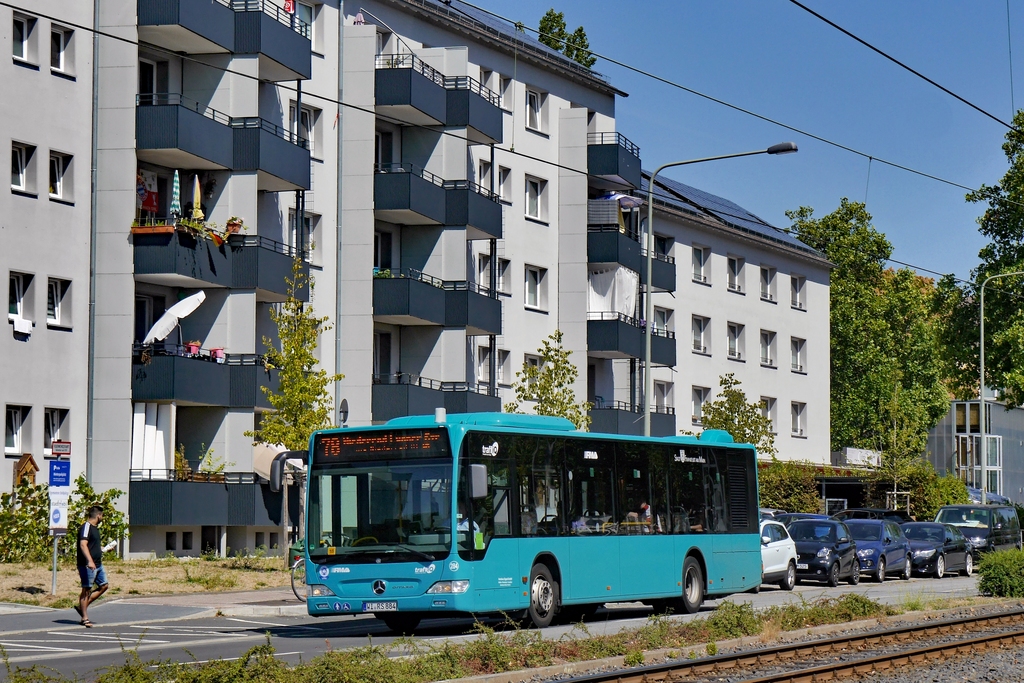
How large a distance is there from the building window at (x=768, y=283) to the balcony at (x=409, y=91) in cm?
2558

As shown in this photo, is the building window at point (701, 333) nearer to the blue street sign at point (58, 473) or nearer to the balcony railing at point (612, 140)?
the balcony railing at point (612, 140)

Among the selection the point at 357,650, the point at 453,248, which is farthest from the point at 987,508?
the point at 357,650

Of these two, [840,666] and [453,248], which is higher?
[453,248]

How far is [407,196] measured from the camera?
146 feet

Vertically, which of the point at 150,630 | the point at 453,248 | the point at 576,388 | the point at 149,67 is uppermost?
the point at 149,67

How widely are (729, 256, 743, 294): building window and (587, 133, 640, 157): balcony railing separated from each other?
459 inches

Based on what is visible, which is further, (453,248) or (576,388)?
(576,388)

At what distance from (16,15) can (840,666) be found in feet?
81.6

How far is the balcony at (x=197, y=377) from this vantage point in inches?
1422

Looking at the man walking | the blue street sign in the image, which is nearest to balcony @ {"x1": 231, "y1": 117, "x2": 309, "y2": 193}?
the blue street sign

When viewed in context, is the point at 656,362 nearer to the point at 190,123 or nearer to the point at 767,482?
the point at 767,482

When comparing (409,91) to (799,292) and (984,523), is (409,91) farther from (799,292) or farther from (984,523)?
(799,292)

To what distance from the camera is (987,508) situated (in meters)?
47.5

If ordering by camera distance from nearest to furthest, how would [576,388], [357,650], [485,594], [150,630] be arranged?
[357,650] → [485,594] → [150,630] → [576,388]
